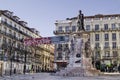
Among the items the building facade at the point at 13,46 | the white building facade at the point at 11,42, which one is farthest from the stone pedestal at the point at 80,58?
the white building facade at the point at 11,42

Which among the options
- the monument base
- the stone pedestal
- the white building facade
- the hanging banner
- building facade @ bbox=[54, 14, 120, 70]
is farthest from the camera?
building facade @ bbox=[54, 14, 120, 70]

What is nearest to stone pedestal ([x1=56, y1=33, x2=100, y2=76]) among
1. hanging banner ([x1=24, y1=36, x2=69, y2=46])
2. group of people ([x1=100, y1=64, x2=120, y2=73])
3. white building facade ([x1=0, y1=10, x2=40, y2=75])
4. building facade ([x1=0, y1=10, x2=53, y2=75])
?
hanging banner ([x1=24, y1=36, x2=69, y2=46])

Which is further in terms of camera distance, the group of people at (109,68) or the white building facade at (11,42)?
the group of people at (109,68)

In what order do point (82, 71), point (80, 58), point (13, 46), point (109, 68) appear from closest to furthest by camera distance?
point (82, 71) < point (80, 58) < point (109, 68) < point (13, 46)

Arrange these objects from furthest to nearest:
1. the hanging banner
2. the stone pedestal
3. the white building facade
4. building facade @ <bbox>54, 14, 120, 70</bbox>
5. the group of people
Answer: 1. building facade @ <bbox>54, 14, 120, 70</bbox>
2. the group of people
3. the white building facade
4. the hanging banner
5. the stone pedestal

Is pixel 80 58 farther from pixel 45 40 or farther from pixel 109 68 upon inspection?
pixel 109 68

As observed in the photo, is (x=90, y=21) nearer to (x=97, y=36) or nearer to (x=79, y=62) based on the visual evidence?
(x=97, y=36)

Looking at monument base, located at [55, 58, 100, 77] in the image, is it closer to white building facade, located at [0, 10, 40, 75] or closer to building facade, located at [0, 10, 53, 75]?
building facade, located at [0, 10, 53, 75]

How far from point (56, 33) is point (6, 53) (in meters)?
19.0

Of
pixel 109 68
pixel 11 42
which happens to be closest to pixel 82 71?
pixel 109 68

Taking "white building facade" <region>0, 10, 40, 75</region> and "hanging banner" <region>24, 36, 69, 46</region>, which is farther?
"white building facade" <region>0, 10, 40, 75</region>

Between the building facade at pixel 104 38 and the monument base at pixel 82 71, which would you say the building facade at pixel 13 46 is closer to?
the building facade at pixel 104 38

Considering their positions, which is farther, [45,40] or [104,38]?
[104,38]

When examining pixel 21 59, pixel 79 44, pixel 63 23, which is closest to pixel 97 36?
pixel 63 23
